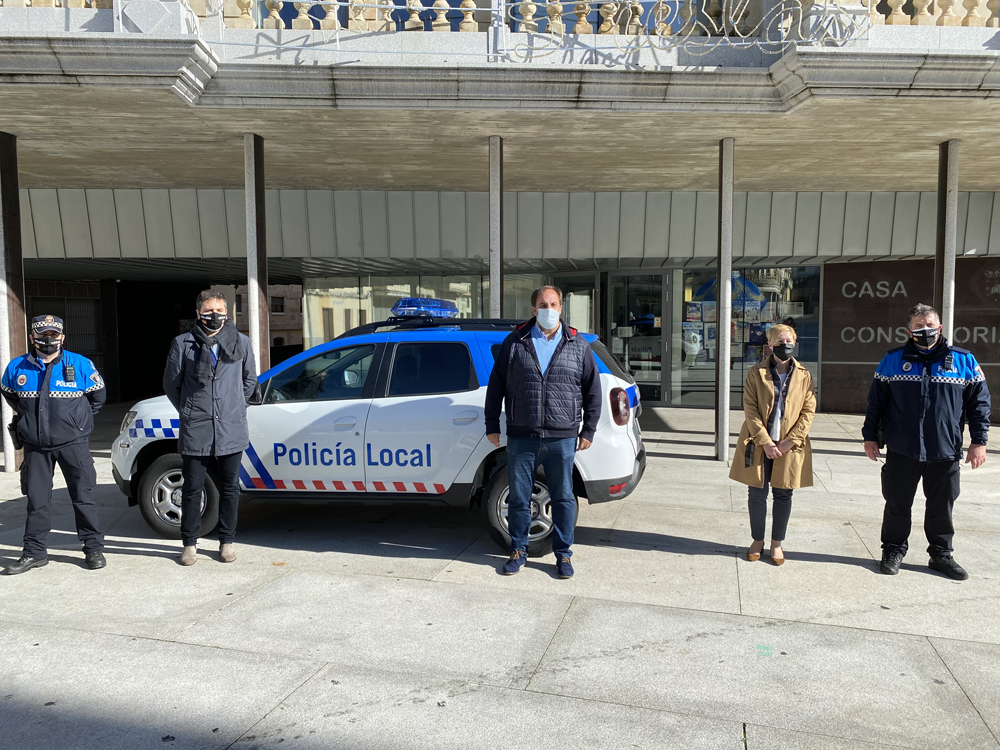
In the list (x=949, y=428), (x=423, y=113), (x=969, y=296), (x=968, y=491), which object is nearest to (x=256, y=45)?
(x=423, y=113)

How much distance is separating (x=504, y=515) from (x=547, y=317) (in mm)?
1523

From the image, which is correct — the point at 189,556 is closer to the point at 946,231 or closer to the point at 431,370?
the point at 431,370

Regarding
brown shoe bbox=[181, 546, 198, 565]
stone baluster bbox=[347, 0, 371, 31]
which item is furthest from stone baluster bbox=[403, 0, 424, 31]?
brown shoe bbox=[181, 546, 198, 565]

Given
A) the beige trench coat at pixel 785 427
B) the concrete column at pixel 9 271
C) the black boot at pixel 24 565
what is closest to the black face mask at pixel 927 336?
the beige trench coat at pixel 785 427

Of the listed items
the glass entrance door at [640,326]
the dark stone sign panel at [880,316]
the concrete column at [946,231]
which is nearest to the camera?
the concrete column at [946,231]

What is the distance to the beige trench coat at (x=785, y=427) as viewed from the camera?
5148 millimetres

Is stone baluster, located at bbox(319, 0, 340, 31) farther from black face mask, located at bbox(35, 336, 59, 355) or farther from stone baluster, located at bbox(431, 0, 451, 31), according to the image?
black face mask, located at bbox(35, 336, 59, 355)

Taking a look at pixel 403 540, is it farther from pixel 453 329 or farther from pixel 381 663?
pixel 381 663

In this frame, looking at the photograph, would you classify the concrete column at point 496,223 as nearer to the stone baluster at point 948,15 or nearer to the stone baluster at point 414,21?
the stone baluster at point 414,21

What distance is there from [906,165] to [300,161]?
26.3 feet

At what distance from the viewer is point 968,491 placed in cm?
760

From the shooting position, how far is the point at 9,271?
8.50 metres

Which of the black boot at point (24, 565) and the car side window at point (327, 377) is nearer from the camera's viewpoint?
the black boot at point (24, 565)

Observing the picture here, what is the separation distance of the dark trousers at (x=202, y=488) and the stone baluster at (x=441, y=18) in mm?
4776
